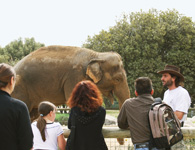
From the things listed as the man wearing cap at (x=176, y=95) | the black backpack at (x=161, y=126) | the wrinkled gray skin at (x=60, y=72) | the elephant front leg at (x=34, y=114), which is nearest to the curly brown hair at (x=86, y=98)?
the black backpack at (x=161, y=126)

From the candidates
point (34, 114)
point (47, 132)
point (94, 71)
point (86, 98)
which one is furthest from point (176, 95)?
point (34, 114)

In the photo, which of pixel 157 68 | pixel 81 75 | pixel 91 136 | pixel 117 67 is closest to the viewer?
pixel 91 136

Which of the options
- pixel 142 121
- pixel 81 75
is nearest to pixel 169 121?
pixel 142 121

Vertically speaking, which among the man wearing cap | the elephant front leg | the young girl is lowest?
the elephant front leg

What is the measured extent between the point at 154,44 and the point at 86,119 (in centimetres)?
2484

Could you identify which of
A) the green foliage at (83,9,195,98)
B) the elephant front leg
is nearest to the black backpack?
the elephant front leg

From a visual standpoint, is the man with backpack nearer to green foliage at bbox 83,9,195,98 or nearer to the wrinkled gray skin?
the wrinkled gray skin

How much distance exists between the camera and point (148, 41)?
91.9 ft

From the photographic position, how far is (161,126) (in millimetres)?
3205

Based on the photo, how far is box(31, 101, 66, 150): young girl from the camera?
3.51 metres

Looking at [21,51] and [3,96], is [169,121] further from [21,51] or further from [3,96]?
[21,51]

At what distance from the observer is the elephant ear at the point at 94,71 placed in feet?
24.3

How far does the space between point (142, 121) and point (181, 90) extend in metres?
1.04

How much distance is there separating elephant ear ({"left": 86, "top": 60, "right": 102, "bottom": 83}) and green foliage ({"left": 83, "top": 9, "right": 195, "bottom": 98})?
19.1 m
